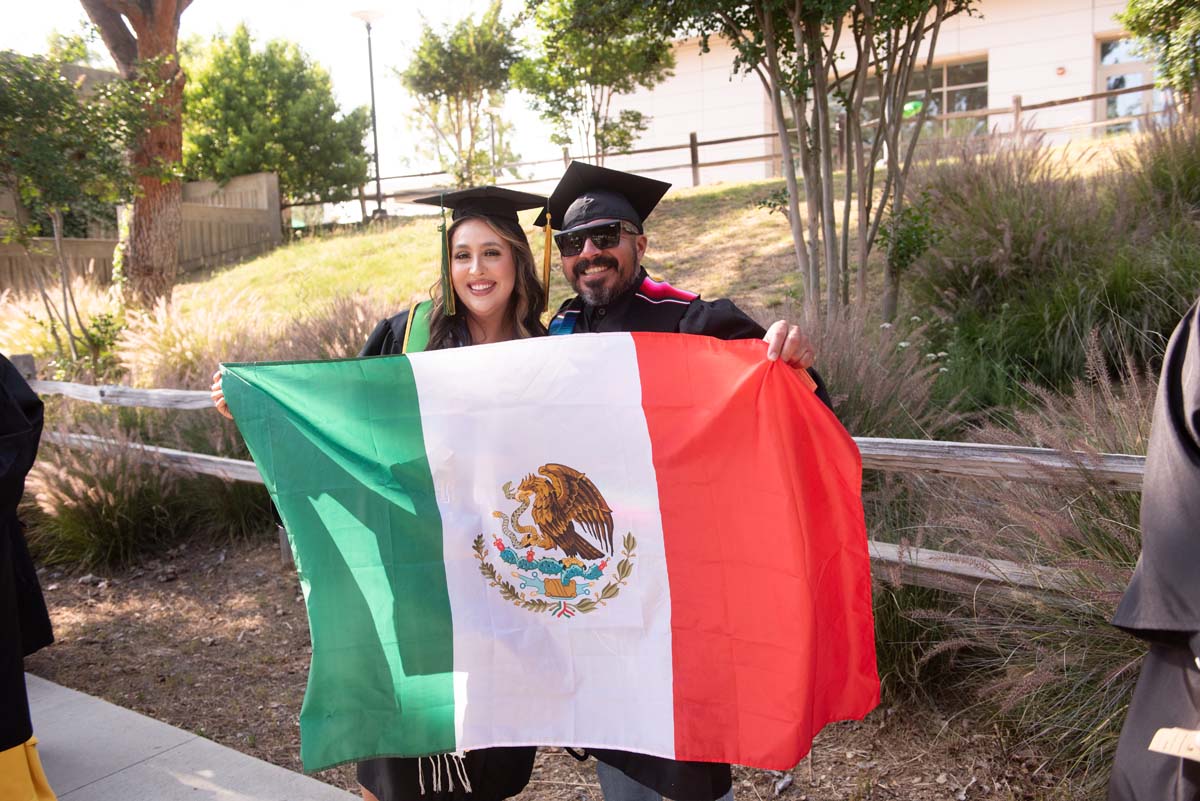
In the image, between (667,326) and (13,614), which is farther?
(13,614)

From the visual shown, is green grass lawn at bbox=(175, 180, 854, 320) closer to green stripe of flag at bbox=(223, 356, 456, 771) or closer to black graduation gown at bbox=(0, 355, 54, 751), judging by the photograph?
black graduation gown at bbox=(0, 355, 54, 751)

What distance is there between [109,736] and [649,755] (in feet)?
9.78

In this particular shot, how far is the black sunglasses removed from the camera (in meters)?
2.78

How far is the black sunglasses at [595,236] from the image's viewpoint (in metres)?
2.78

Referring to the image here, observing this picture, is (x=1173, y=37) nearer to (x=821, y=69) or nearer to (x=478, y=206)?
(x=821, y=69)

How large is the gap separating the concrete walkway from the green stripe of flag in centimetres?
137

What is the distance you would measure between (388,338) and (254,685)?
2620 mm

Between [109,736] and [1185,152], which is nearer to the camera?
[109,736]

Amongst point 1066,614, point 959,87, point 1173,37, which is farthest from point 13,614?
point 959,87

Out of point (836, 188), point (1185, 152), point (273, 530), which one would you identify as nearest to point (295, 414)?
point (273, 530)

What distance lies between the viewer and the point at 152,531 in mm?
6887

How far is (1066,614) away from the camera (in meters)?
3.26

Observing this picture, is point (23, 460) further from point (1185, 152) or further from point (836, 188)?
point (836, 188)

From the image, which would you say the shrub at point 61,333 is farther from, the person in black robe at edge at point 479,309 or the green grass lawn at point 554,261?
the person in black robe at edge at point 479,309
